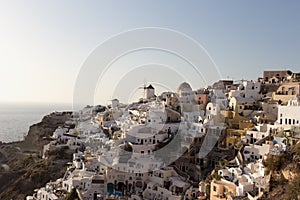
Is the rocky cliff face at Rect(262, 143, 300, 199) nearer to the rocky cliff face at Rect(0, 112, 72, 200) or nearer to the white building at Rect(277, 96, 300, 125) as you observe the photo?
the white building at Rect(277, 96, 300, 125)

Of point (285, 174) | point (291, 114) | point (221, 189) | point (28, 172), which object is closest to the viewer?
point (285, 174)

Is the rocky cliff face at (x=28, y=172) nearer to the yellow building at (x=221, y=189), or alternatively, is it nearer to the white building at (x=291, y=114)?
the yellow building at (x=221, y=189)

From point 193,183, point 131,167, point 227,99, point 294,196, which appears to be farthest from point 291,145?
point 227,99

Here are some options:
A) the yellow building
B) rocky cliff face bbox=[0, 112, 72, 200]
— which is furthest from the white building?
rocky cliff face bbox=[0, 112, 72, 200]

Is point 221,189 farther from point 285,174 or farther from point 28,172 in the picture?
point 28,172

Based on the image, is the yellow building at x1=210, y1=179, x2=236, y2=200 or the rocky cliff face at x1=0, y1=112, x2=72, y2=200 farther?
the rocky cliff face at x1=0, y1=112, x2=72, y2=200

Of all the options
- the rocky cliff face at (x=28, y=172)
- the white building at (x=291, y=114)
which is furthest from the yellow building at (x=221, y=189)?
the rocky cliff face at (x=28, y=172)

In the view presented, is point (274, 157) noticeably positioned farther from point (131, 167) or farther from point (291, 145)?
point (131, 167)

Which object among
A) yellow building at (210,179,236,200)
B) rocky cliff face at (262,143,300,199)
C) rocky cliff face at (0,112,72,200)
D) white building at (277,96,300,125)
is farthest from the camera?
rocky cliff face at (0,112,72,200)

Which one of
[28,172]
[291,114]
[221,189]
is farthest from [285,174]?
[28,172]

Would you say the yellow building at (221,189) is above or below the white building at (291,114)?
below

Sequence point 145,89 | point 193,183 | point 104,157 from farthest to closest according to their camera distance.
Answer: point 145,89 → point 104,157 → point 193,183
